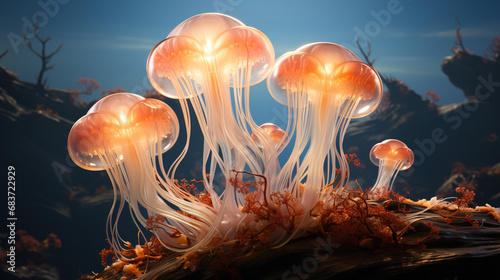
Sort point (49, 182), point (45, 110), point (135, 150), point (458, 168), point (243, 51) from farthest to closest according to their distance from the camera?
1. point (458, 168)
2. point (45, 110)
3. point (49, 182)
4. point (135, 150)
5. point (243, 51)

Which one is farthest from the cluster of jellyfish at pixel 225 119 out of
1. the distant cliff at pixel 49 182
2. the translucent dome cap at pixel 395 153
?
the distant cliff at pixel 49 182

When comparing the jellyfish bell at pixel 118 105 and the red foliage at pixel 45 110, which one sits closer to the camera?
the jellyfish bell at pixel 118 105

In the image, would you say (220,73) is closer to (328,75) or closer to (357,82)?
(328,75)

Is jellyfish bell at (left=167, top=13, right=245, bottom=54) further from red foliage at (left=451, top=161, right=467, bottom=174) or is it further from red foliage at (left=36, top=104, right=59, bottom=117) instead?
red foliage at (left=451, top=161, right=467, bottom=174)

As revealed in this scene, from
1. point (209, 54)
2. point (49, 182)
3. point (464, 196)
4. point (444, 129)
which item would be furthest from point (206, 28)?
point (444, 129)

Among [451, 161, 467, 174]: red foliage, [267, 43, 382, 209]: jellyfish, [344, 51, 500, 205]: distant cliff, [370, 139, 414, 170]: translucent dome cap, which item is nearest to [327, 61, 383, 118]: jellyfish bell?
[267, 43, 382, 209]: jellyfish

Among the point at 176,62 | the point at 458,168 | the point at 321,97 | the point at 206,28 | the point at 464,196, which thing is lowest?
the point at 458,168

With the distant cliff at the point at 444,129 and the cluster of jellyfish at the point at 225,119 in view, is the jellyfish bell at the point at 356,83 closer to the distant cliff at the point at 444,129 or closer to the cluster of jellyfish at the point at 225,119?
the cluster of jellyfish at the point at 225,119
